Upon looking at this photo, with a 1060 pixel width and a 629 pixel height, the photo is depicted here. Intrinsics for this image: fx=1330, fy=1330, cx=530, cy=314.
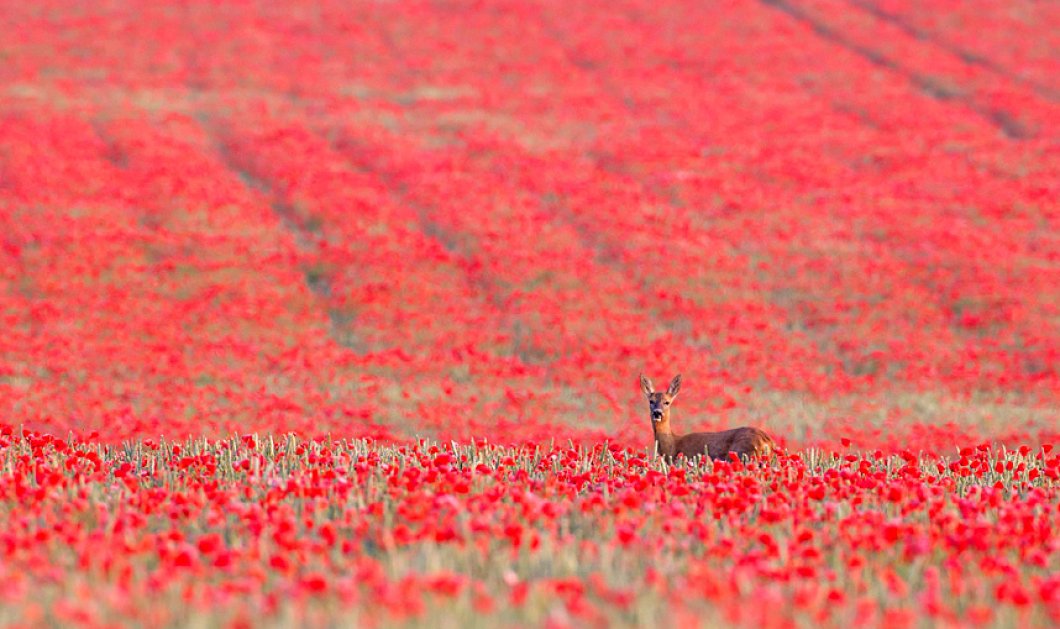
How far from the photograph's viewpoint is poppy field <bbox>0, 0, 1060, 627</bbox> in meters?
7.13

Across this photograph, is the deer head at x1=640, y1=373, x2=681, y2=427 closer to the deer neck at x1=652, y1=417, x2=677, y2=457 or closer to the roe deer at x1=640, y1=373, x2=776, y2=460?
the roe deer at x1=640, y1=373, x2=776, y2=460

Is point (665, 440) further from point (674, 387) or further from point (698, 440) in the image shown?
point (674, 387)

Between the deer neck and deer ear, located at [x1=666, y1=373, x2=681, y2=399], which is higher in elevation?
deer ear, located at [x1=666, y1=373, x2=681, y2=399]

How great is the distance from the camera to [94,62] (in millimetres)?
50125

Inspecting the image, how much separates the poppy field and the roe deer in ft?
1.77

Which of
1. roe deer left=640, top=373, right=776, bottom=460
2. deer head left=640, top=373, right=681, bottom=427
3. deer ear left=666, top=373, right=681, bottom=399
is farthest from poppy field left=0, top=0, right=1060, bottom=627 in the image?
deer ear left=666, top=373, right=681, bottom=399

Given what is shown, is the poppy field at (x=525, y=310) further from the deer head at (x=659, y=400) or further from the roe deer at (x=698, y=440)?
the deer head at (x=659, y=400)

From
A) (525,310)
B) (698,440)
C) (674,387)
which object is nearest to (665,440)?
(698,440)

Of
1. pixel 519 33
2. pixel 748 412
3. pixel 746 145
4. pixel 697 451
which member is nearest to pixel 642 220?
pixel 746 145

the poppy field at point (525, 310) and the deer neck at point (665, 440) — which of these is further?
the deer neck at point (665, 440)

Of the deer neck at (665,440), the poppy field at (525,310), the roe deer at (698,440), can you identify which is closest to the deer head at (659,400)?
the roe deer at (698,440)

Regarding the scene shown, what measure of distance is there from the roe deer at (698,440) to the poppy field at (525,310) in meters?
0.54

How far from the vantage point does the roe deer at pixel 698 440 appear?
475 inches

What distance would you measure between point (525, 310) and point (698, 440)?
1413 centimetres
